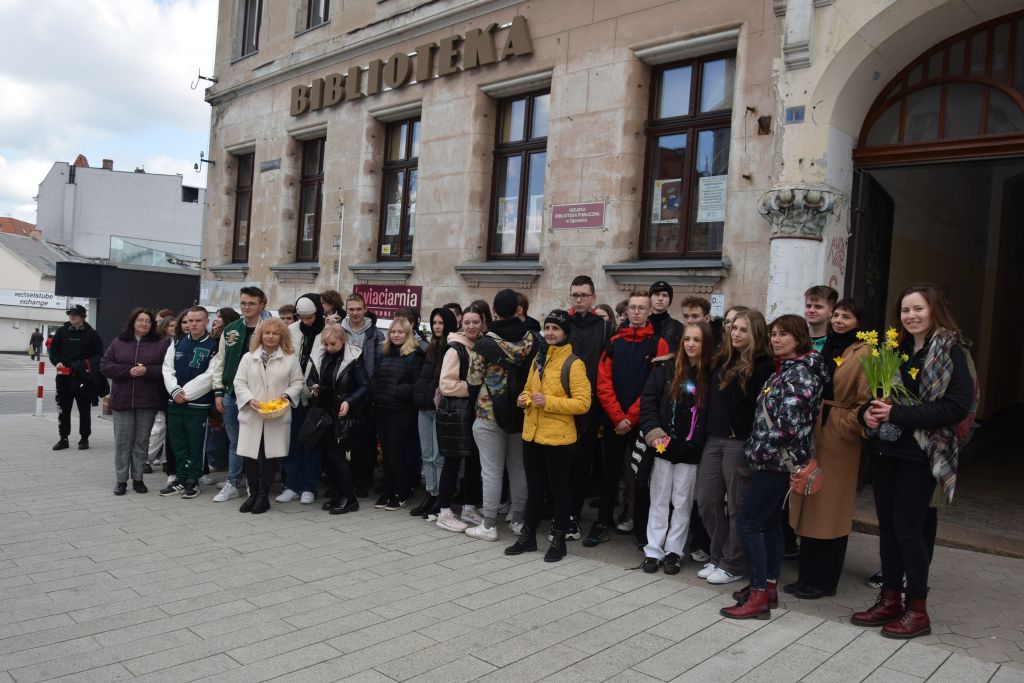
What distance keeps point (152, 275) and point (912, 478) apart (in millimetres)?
18972

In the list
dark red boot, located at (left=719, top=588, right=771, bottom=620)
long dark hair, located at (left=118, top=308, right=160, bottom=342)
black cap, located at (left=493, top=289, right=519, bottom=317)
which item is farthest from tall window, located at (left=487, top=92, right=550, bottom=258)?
dark red boot, located at (left=719, top=588, right=771, bottom=620)

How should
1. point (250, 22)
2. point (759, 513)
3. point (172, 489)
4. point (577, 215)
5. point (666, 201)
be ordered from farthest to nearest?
point (250, 22)
point (577, 215)
point (666, 201)
point (172, 489)
point (759, 513)

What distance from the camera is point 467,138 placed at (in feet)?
35.8

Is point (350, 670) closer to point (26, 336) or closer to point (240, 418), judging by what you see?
point (240, 418)

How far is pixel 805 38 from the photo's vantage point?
722 centimetres

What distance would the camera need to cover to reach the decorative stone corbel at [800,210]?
23.5 feet

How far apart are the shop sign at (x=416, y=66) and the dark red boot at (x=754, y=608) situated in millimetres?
7411

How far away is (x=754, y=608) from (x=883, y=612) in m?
0.74

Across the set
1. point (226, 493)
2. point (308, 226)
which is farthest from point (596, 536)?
point (308, 226)

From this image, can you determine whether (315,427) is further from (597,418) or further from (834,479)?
(834,479)

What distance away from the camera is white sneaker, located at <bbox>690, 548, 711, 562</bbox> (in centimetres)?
591

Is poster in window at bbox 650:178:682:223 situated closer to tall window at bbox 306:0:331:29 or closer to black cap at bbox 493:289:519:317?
black cap at bbox 493:289:519:317

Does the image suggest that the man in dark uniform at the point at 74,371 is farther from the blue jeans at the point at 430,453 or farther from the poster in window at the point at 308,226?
the blue jeans at the point at 430,453

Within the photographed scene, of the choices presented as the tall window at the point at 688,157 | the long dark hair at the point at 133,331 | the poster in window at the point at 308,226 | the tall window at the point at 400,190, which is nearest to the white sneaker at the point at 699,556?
the tall window at the point at 688,157
